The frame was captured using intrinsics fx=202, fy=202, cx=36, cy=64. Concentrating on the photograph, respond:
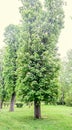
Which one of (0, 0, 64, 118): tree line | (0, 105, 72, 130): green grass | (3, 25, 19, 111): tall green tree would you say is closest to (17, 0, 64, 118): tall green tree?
(0, 0, 64, 118): tree line

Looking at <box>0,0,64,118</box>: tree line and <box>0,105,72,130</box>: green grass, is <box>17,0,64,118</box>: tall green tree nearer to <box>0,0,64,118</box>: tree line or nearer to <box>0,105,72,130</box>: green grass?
<box>0,0,64,118</box>: tree line

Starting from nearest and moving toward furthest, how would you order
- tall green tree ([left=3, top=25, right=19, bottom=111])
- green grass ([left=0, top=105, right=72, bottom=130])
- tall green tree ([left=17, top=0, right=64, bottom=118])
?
green grass ([left=0, top=105, right=72, bottom=130]) < tall green tree ([left=17, top=0, right=64, bottom=118]) < tall green tree ([left=3, top=25, right=19, bottom=111])

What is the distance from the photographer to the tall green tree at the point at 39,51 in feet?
55.0

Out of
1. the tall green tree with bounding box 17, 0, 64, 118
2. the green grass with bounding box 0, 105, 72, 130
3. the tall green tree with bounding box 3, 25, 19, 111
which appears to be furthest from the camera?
the tall green tree with bounding box 3, 25, 19, 111

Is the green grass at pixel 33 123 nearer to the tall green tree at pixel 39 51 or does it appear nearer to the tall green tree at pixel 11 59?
the tall green tree at pixel 39 51

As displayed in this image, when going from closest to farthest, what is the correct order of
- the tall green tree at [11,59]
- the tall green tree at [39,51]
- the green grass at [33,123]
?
1. the green grass at [33,123]
2. the tall green tree at [39,51]
3. the tall green tree at [11,59]

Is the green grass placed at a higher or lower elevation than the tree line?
lower

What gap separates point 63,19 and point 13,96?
12.7 metres

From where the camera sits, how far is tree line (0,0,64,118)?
16750 mm

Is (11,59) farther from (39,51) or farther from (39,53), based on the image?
(39,51)

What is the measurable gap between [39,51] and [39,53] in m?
0.21

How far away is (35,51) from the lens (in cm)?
1750

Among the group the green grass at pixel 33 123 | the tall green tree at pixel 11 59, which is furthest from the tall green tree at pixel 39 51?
the tall green tree at pixel 11 59

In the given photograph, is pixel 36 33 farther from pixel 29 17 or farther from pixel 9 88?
pixel 9 88
